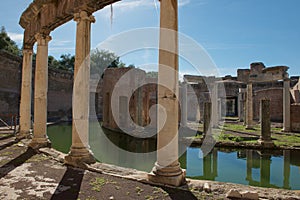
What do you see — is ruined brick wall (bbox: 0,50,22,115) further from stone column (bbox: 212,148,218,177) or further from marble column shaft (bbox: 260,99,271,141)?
marble column shaft (bbox: 260,99,271,141)

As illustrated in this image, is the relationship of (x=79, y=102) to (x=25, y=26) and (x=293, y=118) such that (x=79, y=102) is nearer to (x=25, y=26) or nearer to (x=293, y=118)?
(x=25, y=26)

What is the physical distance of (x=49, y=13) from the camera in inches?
287

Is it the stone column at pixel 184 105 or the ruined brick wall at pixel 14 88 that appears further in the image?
the ruined brick wall at pixel 14 88

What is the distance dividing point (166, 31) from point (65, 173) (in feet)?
12.4

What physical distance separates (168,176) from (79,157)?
8.46 feet

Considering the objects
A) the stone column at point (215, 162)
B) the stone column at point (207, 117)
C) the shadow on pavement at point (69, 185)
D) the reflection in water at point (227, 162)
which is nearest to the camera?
the shadow on pavement at point (69, 185)

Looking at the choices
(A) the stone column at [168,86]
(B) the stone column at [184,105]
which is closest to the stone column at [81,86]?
(A) the stone column at [168,86]

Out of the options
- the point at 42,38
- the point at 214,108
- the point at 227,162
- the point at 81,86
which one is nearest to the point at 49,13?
the point at 42,38

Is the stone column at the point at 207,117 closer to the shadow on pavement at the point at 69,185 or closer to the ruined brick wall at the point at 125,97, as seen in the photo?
the ruined brick wall at the point at 125,97

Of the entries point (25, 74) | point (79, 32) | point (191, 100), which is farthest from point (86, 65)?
point (191, 100)

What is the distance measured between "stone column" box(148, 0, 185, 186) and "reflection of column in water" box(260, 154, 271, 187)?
3.66 m

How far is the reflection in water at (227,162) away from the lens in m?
6.89

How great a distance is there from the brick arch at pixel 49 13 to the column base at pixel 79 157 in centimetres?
371

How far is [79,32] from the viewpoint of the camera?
5.99 m
